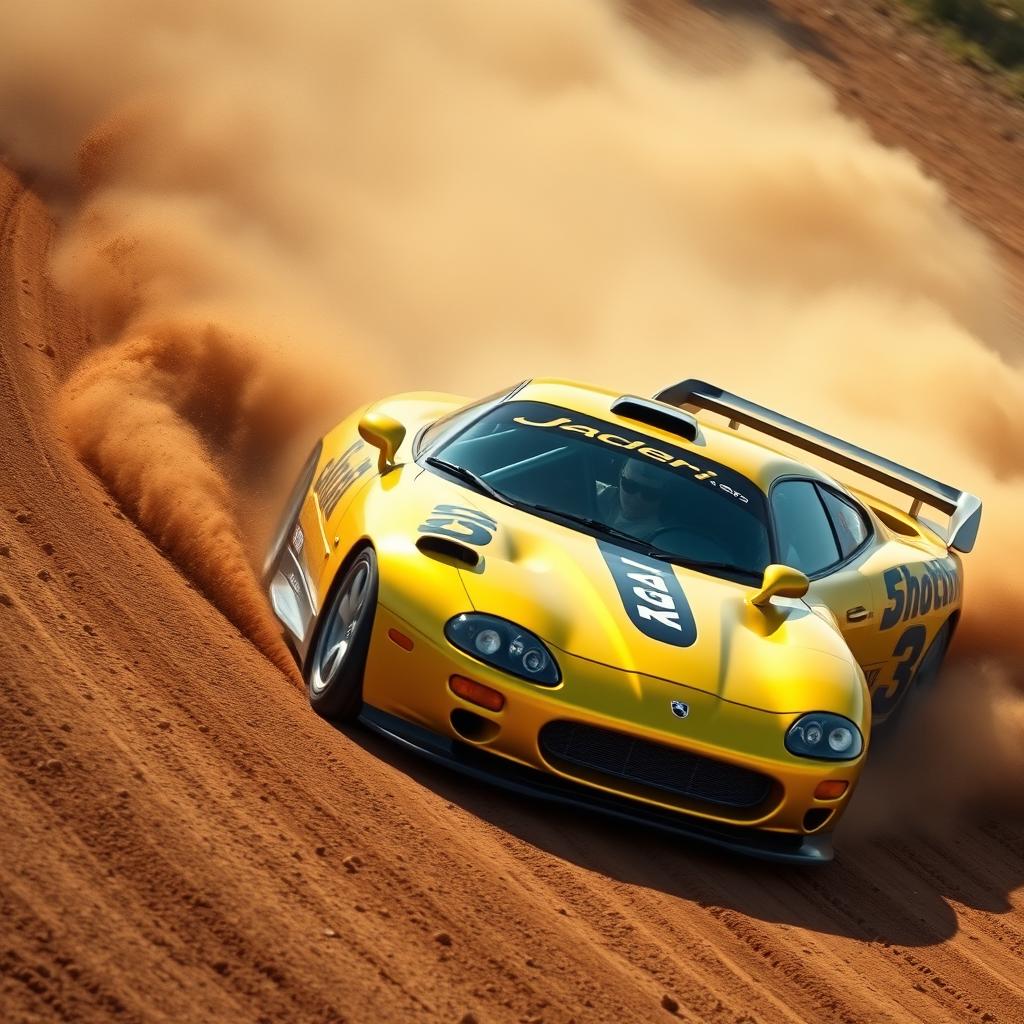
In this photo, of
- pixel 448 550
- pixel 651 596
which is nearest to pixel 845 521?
pixel 651 596

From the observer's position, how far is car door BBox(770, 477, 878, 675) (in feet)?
23.8

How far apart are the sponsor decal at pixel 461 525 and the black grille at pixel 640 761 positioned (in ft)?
2.82

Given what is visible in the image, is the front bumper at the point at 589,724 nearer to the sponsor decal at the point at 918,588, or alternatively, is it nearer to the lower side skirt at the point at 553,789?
the lower side skirt at the point at 553,789

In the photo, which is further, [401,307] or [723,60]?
[723,60]

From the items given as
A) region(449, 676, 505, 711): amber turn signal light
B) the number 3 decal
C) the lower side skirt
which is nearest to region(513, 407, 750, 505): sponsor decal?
the number 3 decal

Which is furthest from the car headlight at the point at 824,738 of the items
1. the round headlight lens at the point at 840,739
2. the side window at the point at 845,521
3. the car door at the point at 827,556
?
the side window at the point at 845,521

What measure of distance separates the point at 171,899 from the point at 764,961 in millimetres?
1995

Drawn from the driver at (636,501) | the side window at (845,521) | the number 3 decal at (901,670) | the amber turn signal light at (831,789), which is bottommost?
the number 3 decal at (901,670)

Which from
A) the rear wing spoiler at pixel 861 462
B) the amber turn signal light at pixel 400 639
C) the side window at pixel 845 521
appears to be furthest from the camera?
the rear wing spoiler at pixel 861 462

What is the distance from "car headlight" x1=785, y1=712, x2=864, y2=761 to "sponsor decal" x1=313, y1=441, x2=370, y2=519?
2236 mm

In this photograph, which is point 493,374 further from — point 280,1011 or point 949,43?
point 949,43

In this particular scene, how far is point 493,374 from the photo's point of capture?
14211 millimetres

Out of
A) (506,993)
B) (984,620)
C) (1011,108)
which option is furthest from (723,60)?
(506,993)

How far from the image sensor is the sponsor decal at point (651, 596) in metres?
6.10
